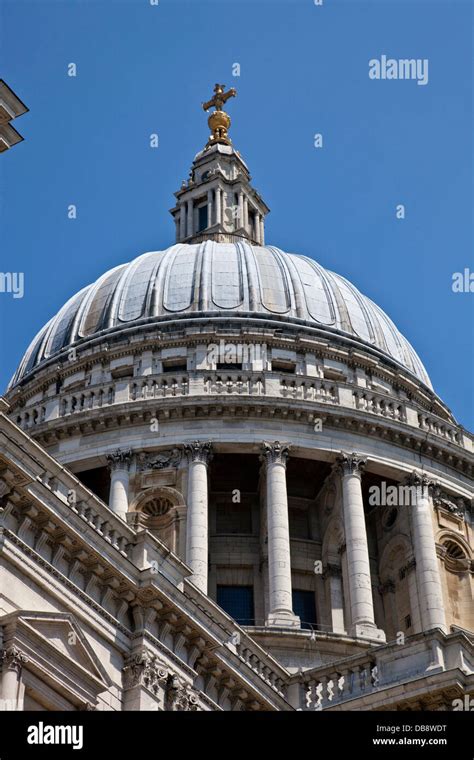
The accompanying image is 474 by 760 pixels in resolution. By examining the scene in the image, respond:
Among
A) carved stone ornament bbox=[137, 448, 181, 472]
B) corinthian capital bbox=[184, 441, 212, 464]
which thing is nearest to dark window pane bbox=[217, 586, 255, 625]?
corinthian capital bbox=[184, 441, 212, 464]

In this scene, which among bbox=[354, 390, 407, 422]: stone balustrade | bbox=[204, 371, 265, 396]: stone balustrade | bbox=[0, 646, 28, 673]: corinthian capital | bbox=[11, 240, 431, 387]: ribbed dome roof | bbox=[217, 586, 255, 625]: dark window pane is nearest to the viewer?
bbox=[0, 646, 28, 673]: corinthian capital

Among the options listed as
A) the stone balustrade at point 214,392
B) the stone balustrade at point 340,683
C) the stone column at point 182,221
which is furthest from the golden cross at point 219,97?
the stone balustrade at point 340,683

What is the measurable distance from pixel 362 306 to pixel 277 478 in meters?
14.3

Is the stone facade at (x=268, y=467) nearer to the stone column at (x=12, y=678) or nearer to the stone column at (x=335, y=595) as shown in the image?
the stone column at (x=335, y=595)

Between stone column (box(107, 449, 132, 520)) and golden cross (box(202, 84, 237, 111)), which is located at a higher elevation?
golden cross (box(202, 84, 237, 111))

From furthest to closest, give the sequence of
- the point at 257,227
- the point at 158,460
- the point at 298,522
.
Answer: the point at 257,227 → the point at 298,522 → the point at 158,460

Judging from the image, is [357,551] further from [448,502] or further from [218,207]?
[218,207]

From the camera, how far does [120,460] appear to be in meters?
45.7

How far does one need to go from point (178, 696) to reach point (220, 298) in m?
30.4

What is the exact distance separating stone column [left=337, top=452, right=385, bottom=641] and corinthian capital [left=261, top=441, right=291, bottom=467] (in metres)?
1.91

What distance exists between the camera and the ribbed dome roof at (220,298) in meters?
53.4

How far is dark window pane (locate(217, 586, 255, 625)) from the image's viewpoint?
44062 millimetres

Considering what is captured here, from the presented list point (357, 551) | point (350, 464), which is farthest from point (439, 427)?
point (357, 551)

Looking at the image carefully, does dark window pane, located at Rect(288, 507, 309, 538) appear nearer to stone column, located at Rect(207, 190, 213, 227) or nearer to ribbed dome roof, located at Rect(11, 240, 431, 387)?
ribbed dome roof, located at Rect(11, 240, 431, 387)
